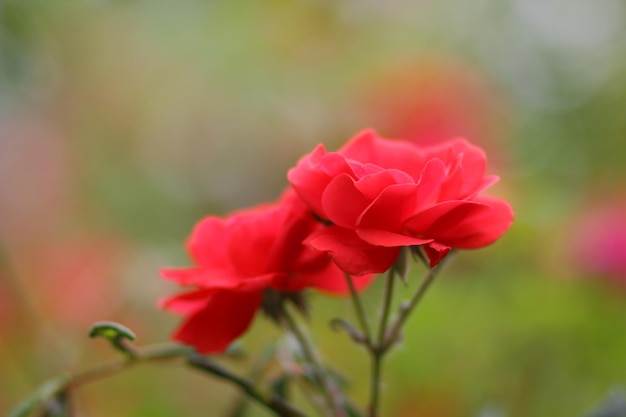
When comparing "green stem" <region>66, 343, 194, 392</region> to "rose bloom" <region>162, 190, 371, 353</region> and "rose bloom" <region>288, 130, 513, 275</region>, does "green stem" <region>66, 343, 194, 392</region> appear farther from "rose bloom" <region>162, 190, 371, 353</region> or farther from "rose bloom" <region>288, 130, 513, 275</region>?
"rose bloom" <region>288, 130, 513, 275</region>

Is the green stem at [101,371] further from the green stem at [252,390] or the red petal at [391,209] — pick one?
the red petal at [391,209]

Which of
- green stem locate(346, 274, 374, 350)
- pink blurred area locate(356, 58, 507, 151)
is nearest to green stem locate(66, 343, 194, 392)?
green stem locate(346, 274, 374, 350)

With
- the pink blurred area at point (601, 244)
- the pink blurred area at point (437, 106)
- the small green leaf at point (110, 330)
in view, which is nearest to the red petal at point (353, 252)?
the small green leaf at point (110, 330)

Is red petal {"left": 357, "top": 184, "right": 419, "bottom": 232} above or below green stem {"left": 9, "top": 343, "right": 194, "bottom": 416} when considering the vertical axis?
above

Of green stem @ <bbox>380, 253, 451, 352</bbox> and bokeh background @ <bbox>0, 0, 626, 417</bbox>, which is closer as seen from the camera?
green stem @ <bbox>380, 253, 451, 352</bbox>

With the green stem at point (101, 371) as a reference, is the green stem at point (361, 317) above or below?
below

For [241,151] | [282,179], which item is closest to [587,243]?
[282,179]

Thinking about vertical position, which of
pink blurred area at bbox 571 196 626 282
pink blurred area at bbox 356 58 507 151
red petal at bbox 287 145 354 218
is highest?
red petal at bbox 287 145 354 218
